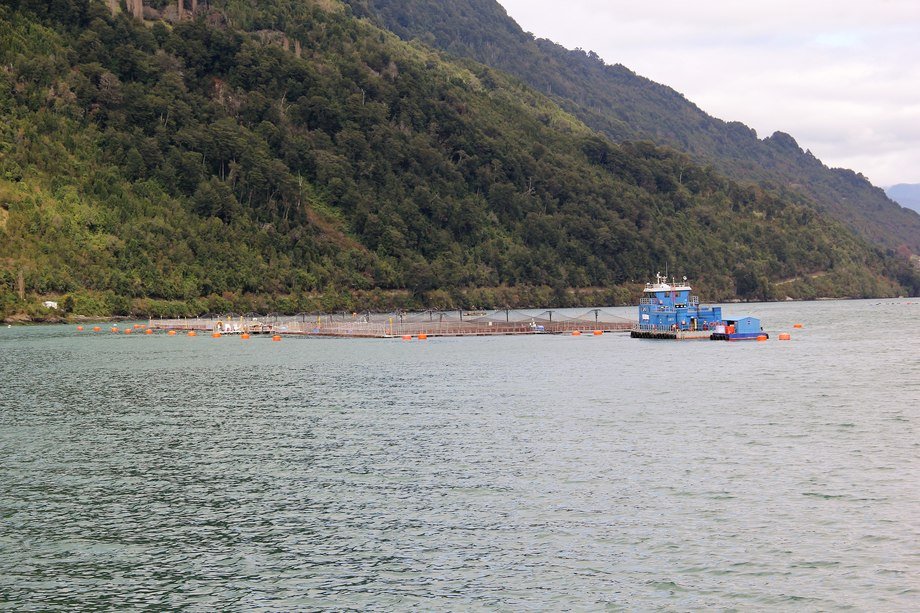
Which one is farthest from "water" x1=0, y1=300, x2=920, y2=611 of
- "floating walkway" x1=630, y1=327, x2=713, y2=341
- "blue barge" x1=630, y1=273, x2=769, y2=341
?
"floating walkway" x1=630, y1=327, x2=713, y2=341

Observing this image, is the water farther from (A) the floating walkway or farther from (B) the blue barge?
(A) the floating walkway

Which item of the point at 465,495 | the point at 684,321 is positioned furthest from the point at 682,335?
the point at 465,495

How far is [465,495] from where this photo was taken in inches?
1868

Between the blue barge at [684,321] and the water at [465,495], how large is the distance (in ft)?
203

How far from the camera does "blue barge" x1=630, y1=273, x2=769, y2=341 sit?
6378 inches

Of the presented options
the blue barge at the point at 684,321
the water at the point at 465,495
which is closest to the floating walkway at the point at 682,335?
the blue barge at the point at 684,321

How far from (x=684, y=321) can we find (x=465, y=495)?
12514 centimetres

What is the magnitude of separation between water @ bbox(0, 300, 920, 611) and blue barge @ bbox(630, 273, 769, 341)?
203ft

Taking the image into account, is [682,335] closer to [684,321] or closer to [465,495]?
[684,321]

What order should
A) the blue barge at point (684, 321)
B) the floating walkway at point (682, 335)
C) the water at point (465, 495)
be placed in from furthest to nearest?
the floating walkway at point (682, 335) → the blue barge at point (684, 321) → the water at point (465, 495)

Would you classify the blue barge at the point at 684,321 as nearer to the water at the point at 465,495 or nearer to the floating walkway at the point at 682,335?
the floating walkway at the point at 682,335

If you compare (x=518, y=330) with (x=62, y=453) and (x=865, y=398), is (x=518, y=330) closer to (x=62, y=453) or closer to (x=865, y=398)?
(x=865, y=398)

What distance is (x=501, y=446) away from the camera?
200 ft

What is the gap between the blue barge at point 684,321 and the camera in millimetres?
162000
